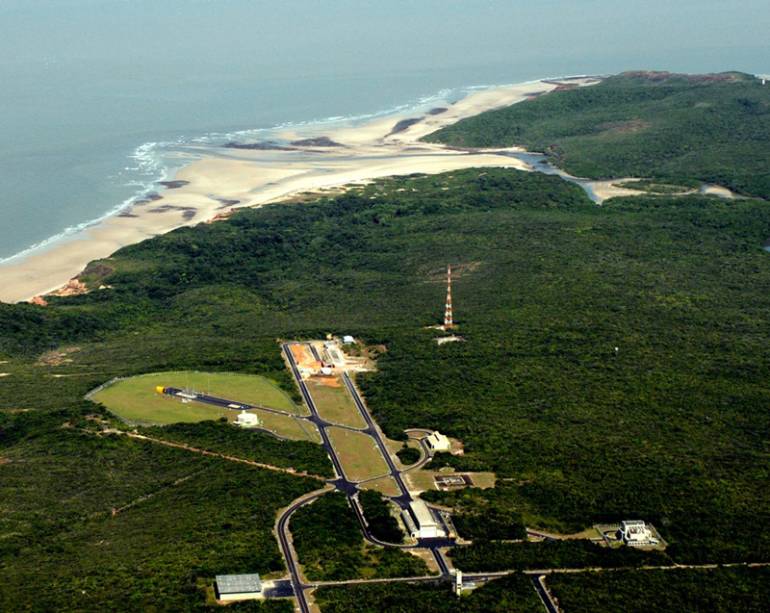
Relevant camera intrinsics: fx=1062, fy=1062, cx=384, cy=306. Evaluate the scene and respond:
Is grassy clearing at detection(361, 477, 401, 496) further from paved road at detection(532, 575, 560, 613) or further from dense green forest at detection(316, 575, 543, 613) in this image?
paved road at detection(532, 575, 560, 613)

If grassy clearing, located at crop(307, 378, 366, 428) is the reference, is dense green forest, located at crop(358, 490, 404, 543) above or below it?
above

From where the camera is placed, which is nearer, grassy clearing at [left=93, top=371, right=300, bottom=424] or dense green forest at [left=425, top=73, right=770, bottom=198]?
grassy clearing at [left=93, top=371, right=300, bottom=424]

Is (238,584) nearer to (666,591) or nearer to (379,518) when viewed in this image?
(379,518)

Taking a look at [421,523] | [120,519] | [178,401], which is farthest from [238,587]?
[178,401]

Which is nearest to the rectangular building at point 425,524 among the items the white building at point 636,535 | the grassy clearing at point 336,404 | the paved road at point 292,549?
the paved road at point 292,549

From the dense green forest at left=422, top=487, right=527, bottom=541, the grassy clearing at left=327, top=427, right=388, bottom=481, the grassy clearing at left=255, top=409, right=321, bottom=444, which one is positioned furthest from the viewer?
the grassy clearing at left=255, top=409, right=321, bottom=444

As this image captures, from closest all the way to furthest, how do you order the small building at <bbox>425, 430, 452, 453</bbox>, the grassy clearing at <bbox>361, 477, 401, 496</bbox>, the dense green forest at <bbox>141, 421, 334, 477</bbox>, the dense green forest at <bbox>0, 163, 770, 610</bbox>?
the dense green forest at <bbox>0, 163, 770, 610</bbox> < the grassy clearing at <bbox>361, 477, 401, 496</bbox> < the dense green forest at <bbox>141, 421, 334, 477</bbox> < the small building at <bbox>425, 430, 452, 453</bbox>

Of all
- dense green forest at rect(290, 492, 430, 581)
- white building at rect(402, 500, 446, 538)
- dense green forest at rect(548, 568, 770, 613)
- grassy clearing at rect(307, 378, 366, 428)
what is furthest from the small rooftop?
grassy clearing at rect(307, 378, 366, 428)

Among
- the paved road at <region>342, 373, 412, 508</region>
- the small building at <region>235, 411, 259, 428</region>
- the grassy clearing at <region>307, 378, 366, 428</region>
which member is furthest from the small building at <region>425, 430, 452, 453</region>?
the small building at <region>235, 411, 259, 428</region>

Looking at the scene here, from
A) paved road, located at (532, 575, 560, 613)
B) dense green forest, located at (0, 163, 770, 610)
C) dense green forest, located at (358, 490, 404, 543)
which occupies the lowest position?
dense green forest, located at (0, 163, 770, 610)
